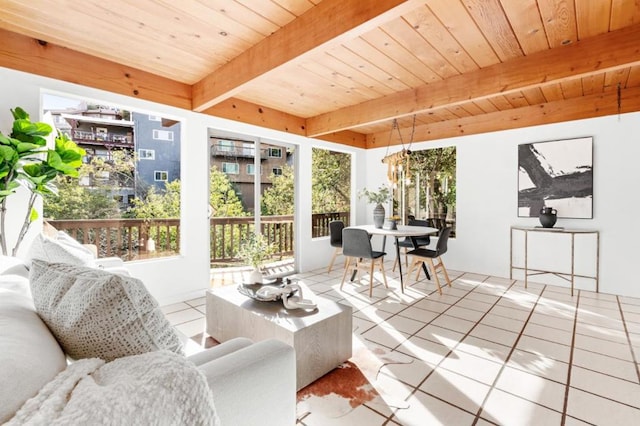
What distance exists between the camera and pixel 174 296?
11.0 feet

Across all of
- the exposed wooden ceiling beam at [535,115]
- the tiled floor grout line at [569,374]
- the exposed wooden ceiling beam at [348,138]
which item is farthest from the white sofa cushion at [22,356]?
the exposed wooden ceiling beam at [535,115]

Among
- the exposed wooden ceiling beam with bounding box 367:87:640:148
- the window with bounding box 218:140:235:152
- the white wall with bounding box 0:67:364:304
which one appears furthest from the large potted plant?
the exposed wooden ceiling beam with bounding box 367:87:640:148

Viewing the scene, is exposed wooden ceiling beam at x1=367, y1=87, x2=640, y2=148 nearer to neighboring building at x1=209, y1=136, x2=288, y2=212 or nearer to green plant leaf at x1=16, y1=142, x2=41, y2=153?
neighboring building at x1=209, y1=136, x2=288, y2=212

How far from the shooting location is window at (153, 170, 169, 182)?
132 inches

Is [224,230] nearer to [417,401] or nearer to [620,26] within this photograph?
[417,401]

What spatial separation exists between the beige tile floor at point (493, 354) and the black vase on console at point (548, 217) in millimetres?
831

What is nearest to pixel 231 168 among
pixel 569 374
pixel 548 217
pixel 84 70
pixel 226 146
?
pixel 226 146

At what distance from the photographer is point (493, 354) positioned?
7.38ft

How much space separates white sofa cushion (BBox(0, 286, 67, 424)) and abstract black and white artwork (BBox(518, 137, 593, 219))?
4.96 meters

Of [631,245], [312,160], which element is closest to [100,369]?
[312,160]

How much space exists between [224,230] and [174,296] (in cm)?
138

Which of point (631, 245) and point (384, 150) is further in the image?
point (384, 150)

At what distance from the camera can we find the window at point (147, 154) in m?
3.26

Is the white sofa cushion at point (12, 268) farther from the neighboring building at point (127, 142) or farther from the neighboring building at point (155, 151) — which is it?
the neighboring building at point (155, 151)
